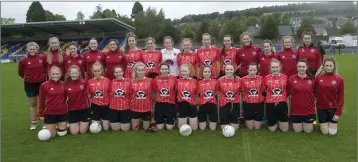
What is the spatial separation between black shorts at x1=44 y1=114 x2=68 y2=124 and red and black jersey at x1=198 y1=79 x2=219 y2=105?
245 centimetres

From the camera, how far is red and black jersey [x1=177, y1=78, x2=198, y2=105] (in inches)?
229

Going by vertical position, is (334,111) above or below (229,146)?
above

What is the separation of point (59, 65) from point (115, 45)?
3.88ft

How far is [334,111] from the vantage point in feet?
17.8

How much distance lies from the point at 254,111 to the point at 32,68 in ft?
14.1

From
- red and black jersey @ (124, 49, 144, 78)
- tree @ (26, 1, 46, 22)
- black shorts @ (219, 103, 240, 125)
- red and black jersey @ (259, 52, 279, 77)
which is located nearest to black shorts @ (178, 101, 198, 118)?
black shorts @ (219, 103, 240, 125)

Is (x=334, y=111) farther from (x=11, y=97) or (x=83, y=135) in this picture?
(x=11, y=97)

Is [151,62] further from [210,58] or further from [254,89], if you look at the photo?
[254,89]

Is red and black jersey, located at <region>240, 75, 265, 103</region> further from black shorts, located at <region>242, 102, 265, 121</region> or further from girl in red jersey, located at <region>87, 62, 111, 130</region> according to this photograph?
girl in red jersey, located at <region>87, 62, 111, 130</region>

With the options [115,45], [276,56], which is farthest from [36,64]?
[276,56]

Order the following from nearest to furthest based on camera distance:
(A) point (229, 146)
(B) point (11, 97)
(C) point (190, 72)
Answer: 1. (A) point (229, 146)
2. (C) point (190, 72)
3. (B) point (11, 97)

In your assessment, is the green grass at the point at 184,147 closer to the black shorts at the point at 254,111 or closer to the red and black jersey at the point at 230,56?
the black shorts at the point at 254,111

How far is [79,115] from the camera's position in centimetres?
582

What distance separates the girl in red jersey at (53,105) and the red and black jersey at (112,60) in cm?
106
